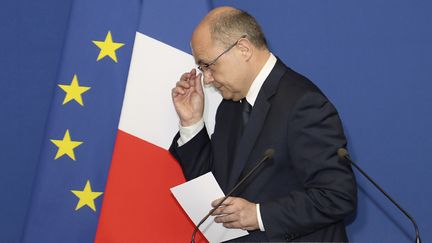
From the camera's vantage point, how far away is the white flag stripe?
200 centimetres

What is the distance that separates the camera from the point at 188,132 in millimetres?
1960

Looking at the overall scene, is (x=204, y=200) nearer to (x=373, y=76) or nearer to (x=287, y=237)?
(x=287, y=237)

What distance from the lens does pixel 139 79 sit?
6.55ft

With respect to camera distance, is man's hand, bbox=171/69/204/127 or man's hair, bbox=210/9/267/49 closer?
man's hair, bbox=210/9/267/49

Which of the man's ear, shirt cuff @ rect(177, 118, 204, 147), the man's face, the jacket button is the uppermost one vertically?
the man's ear

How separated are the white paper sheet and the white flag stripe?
37 centimetres

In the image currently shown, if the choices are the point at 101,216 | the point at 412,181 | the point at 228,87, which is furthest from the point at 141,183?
the point at 412,181

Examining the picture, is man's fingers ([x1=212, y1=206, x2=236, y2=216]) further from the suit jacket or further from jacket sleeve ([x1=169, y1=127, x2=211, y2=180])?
jacket sleeve ([x1=169, y1=127, x2=211, y2=180])

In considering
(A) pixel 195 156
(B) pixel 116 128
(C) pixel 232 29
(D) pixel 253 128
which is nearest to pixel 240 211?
(D) pixel 253 128

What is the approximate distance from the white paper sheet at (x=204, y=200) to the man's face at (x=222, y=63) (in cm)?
29

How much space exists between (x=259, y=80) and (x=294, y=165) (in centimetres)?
29

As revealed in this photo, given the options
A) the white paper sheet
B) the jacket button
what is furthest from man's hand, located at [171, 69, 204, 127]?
the jacket button

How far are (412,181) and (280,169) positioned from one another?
63cm

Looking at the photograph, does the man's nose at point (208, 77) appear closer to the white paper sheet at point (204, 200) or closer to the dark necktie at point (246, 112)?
the dark necktie at point (246, 112)
